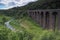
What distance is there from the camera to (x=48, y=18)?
104 ft

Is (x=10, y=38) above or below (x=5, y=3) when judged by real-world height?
above

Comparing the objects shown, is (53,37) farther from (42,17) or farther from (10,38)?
(42,17)

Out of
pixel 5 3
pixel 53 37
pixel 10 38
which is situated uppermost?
pixel 53 37

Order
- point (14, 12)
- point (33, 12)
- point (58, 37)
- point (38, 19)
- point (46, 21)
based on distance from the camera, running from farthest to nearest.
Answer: point (14, 12)
point (33, 12)
point (38, 19)
point (46, 21)
point (58, 37)

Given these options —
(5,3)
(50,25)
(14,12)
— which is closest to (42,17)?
(50,25)

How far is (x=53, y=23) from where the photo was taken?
29578 mm

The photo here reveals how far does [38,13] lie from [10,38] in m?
19.6

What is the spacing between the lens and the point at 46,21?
32.6m

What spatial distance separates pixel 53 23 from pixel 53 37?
17045 millimetres

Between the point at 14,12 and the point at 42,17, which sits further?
the point at 14,12

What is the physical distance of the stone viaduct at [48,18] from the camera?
2916 cm

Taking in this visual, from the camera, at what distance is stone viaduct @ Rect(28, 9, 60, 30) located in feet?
95.7

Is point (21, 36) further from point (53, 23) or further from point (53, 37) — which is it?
point (53, 23)

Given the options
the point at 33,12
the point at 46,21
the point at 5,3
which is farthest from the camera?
the point at 5,3
